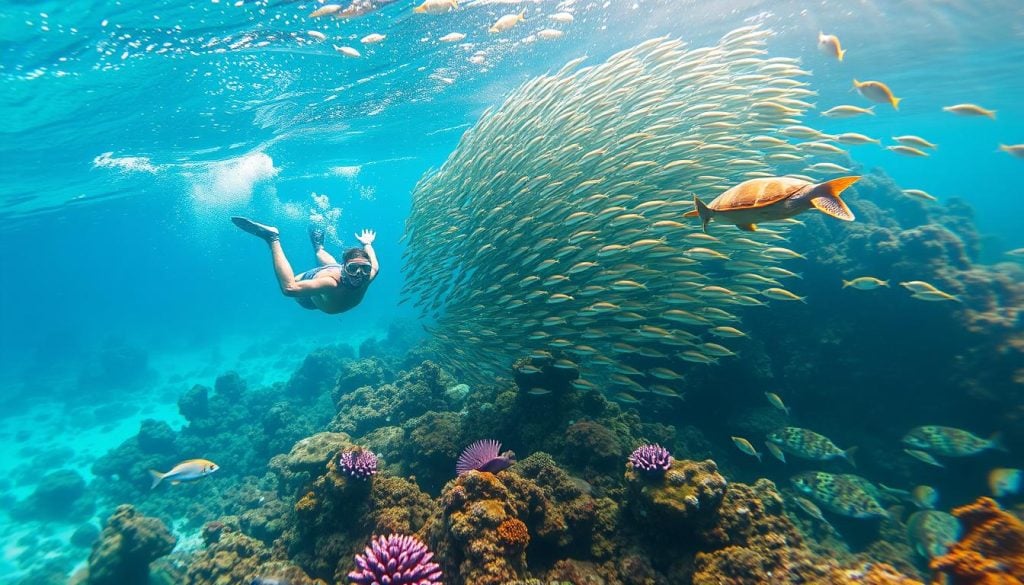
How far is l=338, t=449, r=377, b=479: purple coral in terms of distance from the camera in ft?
16.3

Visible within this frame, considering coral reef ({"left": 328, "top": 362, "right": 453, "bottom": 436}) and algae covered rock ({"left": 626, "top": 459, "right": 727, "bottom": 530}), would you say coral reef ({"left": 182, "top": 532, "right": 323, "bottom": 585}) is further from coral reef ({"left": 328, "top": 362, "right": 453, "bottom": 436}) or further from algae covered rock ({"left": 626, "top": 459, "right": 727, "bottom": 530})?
coral reef ({"left": 328, "top": 362, "right": 453, "bottom": 436})

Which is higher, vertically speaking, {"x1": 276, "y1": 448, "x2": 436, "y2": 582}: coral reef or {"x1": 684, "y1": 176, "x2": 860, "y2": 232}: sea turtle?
{"x1": 684, "y1": 176, "x2": 860, "y2": 232}: sea turtle

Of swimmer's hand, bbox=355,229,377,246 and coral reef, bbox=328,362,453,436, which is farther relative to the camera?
coral reef, bbox=328,362,453,436

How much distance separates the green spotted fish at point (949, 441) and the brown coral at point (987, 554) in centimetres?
443

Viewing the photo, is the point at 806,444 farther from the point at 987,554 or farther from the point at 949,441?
the point at 987,554

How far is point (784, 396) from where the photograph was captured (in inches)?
354

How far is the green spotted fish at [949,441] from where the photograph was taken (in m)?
6.79

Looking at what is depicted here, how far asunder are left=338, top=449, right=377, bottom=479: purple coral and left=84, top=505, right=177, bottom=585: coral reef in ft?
19.5

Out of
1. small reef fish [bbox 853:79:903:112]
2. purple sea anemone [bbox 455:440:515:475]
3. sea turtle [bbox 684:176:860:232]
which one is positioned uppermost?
sea turtle [bbox 684:176:860:232]

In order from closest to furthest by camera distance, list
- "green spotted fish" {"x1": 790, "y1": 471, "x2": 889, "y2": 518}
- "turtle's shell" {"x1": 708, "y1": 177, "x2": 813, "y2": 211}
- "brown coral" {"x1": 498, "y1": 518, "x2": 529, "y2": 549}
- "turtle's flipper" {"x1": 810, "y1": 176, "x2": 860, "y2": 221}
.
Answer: "turtle's flipper" {"x1": 810, "y1": 176, "x2": 860, "y2": 221}, "turtle's shell" {"x1": 708, "y1": 177, "x2": 813, "y2": 211}, "brown coral" {"x1": 498, "y1": 518, "x2": 529, "y2": 549}, "green spotted fish" {"x1": 790, "y1": 471, "x2": 889, "y2": 518}

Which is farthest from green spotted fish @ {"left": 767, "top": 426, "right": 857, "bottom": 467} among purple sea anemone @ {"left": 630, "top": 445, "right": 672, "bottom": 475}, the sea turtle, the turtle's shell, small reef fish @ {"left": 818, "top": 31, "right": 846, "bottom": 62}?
small reef fish @ {"left": 818, "top": 31, "right": 846, "bottom": 62}

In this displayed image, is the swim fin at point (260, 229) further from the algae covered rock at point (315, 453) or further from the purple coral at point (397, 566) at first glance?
the purple coral at point (397, 566)

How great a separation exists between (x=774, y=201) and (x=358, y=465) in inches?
193

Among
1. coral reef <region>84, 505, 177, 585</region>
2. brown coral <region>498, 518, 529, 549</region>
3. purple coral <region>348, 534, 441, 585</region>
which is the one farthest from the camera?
coral reef <region>84, 505, 177, 585</region>
